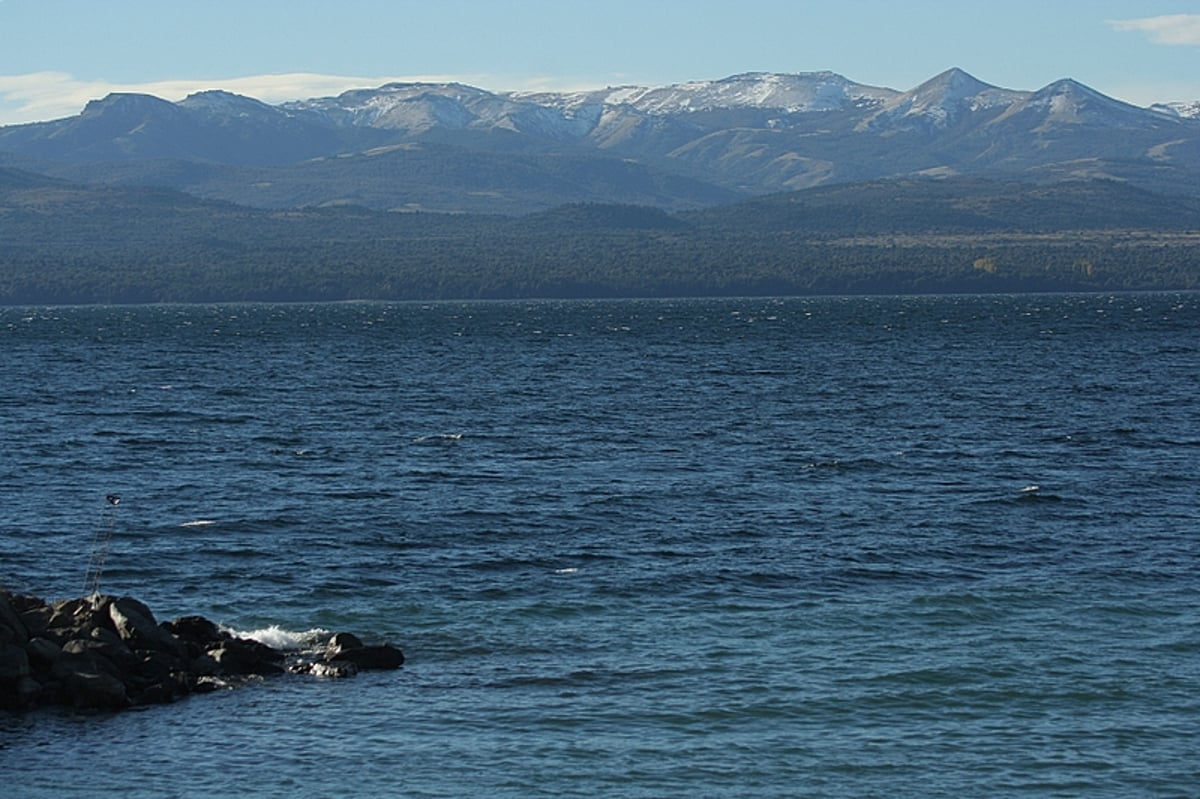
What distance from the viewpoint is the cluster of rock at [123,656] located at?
29.2 meters

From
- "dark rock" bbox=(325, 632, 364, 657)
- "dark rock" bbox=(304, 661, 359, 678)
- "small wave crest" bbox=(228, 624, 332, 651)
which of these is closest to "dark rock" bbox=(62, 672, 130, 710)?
"dark rock" bbox=(304, 661, 359, 678)

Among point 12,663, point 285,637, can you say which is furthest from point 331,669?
point 12,663

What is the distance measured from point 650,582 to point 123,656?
42.6 feet

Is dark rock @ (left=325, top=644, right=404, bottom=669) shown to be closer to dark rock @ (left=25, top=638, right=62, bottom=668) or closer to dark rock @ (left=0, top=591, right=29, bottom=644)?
dark rock @ (left=25, top=638, right=62, bottom=668)

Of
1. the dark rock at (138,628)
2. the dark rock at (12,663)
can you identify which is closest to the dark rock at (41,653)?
the dark rock at (12,663)

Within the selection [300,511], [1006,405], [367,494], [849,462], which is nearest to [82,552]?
[300,511]

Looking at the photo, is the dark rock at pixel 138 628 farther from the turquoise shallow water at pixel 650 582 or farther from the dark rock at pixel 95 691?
the turquoise shallow water at pixel 650 582

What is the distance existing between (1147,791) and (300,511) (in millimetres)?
29795

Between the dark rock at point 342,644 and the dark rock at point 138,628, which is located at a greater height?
the dark rock at point 138,628

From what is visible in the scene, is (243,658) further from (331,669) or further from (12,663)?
(12,663)

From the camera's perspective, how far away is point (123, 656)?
3019cm

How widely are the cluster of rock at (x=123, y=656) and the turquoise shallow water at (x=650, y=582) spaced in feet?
2.40

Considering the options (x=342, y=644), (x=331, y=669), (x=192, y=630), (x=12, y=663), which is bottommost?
(x=331, y=669)

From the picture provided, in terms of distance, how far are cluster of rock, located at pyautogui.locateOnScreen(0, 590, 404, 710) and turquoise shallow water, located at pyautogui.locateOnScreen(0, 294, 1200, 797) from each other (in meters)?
0.73
